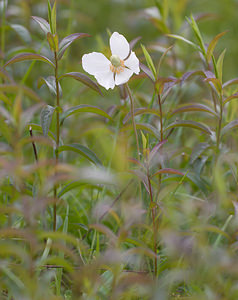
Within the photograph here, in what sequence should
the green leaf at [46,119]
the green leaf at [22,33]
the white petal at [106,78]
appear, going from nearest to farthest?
the green leaf at [46,119]
the white petal at [106,78]
the green leaf at [22,33]

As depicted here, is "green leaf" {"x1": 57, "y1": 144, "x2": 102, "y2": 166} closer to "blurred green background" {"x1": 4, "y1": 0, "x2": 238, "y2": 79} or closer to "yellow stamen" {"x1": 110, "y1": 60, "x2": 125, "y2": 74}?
"yellow stamen" {"x1": 110, "y1": 60, "x2": 125, "y2": 74}

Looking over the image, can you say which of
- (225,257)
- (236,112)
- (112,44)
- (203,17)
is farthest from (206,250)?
(203,17)

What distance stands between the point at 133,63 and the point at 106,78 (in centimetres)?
10

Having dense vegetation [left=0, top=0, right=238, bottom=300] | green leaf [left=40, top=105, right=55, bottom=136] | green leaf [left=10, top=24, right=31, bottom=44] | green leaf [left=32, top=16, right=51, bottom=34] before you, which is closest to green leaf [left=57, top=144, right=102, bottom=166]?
dense vegetation [left=0, top=0, right=238, bottom=300]

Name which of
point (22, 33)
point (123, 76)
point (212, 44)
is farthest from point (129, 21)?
point (123, 76)

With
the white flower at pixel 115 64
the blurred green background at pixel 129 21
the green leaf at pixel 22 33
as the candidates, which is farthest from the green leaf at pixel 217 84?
the blurred green background at pixel 129 21

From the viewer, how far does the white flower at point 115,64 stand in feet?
3.92

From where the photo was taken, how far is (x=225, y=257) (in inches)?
37.4

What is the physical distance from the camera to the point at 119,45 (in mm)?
1212

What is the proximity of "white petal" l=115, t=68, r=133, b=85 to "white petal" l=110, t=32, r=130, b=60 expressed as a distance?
4cm

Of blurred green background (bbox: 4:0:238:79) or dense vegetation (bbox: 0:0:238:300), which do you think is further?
blurred green background (bbox: 4:0:238:79)

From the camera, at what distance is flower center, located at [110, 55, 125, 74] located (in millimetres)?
1206

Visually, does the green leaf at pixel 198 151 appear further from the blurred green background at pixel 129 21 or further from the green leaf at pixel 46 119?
the blurred green background at pixel 129 21

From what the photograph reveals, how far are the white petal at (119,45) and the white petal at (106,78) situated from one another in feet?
0.19
